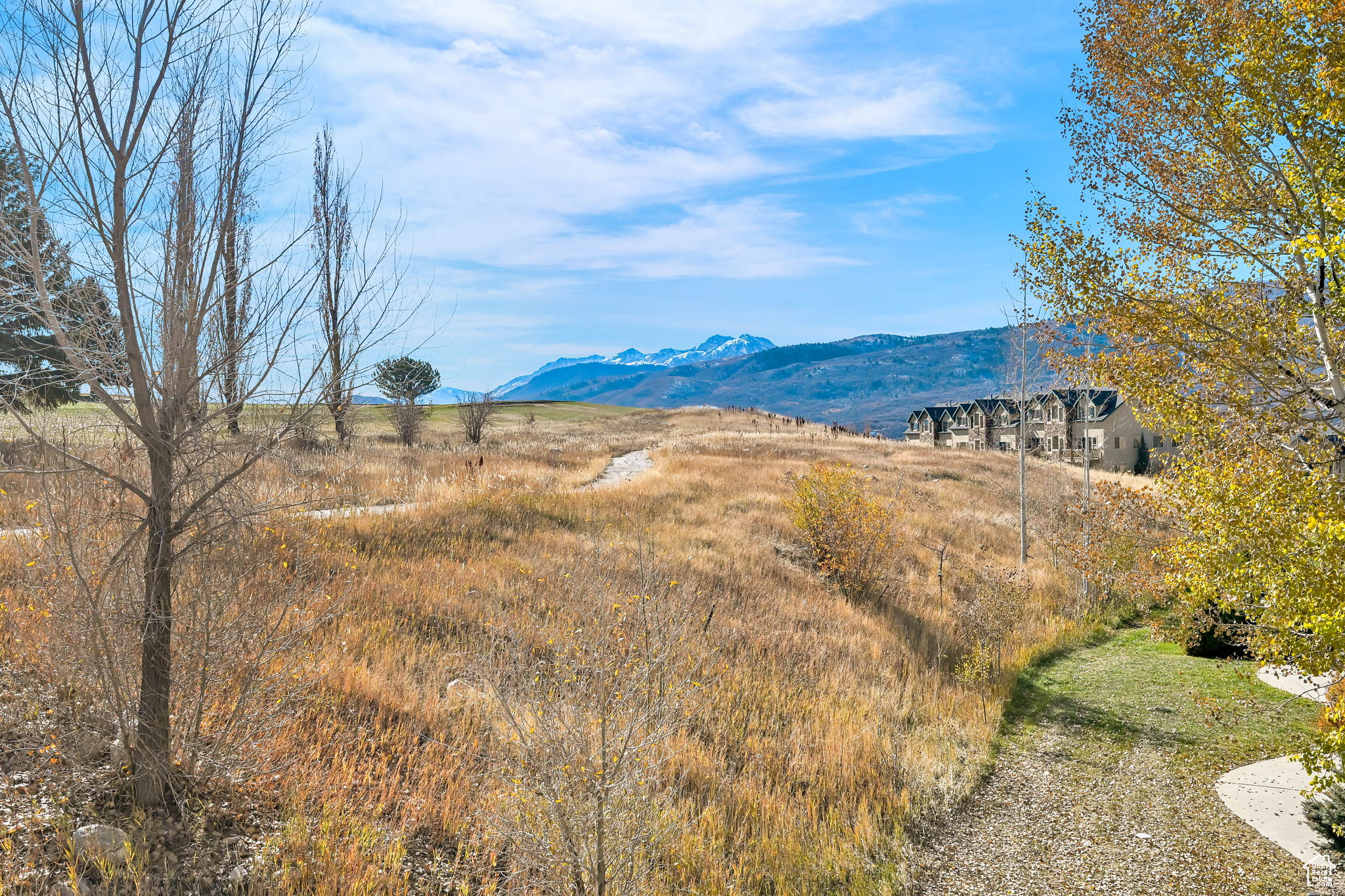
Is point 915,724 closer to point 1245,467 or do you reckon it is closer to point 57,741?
point 1245,467

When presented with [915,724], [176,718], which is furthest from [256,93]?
[915,724]

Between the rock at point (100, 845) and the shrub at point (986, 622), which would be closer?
the rock at point (100, 845)

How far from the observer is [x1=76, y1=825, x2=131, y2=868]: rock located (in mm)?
3906

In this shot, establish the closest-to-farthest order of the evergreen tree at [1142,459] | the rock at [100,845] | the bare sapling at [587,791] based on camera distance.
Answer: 1. the rock at [100,845]
2. the bare sapling at [587,791]
3. the evergreen tree at [1142,459]

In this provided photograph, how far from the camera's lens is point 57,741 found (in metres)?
4.58

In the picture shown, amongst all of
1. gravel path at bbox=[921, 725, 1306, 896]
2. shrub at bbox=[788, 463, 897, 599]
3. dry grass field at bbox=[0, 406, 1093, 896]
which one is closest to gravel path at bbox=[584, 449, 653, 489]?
dry grass field at bbox=[0, 406, 1093, 896]

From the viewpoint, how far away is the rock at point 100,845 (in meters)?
3.91

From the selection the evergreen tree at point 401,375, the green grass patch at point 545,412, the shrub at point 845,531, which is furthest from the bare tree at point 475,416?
the evergreen tree at point 401,375

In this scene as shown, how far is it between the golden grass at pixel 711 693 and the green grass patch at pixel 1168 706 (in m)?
0.90

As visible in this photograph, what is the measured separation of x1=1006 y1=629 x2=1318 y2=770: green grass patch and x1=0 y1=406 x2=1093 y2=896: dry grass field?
0.72 metres

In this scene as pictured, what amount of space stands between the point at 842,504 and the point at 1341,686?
9.96 meters

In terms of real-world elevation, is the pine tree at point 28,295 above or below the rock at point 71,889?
above

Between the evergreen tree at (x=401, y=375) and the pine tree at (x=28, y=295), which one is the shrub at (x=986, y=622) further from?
the pine tree at (x=28, y=295)

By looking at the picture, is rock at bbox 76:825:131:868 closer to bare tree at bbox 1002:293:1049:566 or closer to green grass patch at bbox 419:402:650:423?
bare tree at bbox 1002:293:1049:566
